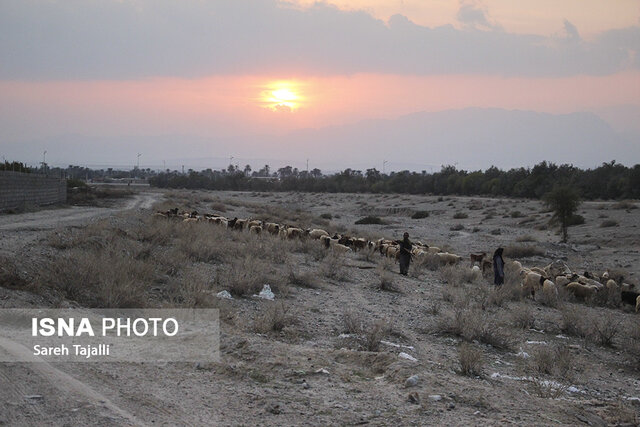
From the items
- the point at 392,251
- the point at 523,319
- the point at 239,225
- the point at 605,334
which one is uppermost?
the point at 239,225

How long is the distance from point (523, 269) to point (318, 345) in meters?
14.6

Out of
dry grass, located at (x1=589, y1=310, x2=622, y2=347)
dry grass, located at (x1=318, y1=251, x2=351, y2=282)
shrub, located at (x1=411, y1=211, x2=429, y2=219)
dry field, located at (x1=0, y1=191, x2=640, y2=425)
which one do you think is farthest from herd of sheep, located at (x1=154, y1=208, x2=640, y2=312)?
shrub, located at (x1=411, y1=211, x2=429, y2=219)

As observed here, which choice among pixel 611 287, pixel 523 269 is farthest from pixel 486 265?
pixel 611 287

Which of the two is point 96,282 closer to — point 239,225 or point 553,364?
point 553,364

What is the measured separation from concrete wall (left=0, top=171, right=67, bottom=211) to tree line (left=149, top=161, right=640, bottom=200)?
36.0 m

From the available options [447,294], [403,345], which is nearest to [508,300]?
[447,294]

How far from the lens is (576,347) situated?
13.1 metres

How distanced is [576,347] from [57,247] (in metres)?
12.3

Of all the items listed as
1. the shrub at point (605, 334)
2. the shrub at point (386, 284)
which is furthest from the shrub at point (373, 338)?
the shrub at point (386, 284)

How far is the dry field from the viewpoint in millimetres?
6922

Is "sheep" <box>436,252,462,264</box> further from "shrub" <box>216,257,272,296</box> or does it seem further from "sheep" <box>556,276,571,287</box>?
"shrub" <box>216,257,272,296</box>

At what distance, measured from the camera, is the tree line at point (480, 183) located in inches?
2783

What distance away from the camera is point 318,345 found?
10.4 meters

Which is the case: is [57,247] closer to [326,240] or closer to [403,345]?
[403,345]
